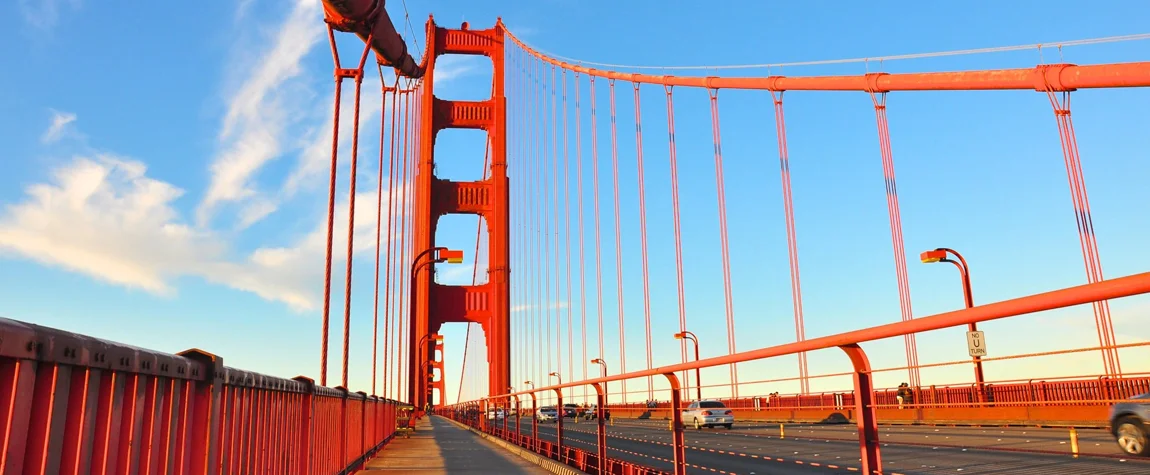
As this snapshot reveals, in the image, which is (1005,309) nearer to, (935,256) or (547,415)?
(935,256)

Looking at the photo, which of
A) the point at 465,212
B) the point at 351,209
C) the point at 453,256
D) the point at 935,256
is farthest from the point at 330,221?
the point at 465,212

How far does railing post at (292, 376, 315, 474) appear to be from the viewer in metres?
7.31

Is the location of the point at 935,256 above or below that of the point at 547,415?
above

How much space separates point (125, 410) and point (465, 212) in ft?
136

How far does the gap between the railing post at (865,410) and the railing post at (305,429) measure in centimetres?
495

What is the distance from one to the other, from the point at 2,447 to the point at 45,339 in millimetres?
340

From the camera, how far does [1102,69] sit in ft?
46.6

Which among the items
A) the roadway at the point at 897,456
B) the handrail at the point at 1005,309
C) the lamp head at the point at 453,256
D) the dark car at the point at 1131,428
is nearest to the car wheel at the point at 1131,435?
the dark car at the point at 1131,428

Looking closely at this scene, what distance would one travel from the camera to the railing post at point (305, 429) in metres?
7.31

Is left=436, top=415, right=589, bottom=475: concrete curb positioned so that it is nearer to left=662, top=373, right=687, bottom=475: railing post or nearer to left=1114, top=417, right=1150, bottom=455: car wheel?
left=662, top=373, right=687, bottom=475: railing post

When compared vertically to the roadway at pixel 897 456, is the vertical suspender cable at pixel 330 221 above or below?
above

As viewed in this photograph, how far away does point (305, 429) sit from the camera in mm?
7508

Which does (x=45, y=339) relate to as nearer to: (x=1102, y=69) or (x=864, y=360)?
(x=864, y=360)

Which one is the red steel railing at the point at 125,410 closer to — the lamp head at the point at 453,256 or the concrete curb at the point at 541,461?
the concrete curb at the point at 541,461
